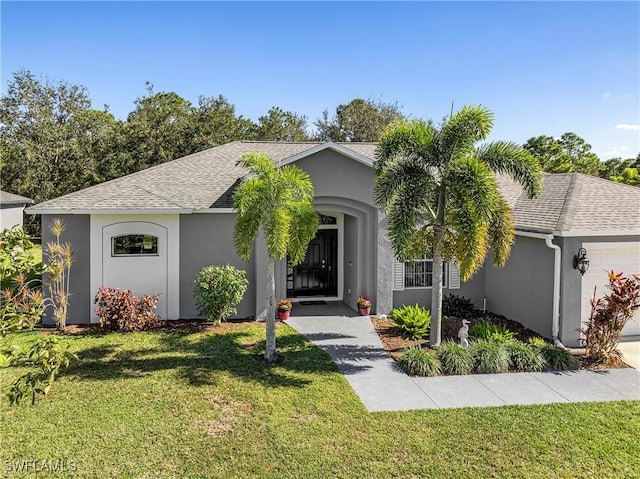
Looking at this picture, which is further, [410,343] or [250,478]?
[410,343]

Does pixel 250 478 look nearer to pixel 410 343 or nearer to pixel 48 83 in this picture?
pixel 410 343

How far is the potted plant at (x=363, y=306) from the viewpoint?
14327mm

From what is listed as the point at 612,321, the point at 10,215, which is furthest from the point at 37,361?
the point at 10,215

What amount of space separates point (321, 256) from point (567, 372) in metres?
8.92

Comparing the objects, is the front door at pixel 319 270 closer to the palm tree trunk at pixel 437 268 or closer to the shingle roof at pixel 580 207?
the palm tree trunk at pixel 437 268

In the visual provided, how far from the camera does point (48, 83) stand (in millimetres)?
38500

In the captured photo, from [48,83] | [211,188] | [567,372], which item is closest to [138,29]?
[211,188]

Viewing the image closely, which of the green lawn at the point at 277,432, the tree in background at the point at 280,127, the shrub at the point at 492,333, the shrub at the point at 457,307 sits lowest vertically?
the green lawn at the point at 277,432

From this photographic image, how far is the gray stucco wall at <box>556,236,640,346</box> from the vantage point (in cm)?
1148

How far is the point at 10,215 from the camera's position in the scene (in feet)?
90.9

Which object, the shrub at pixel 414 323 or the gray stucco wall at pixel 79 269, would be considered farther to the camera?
the gray stucco wall at pixel 79 269

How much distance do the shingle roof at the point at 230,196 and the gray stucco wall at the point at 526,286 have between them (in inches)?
29.0

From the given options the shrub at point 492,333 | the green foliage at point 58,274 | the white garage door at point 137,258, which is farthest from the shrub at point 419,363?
the green foliage at point 58,274

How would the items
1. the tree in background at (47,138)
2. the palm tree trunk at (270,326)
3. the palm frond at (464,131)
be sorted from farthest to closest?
the tree in background at (47,138)
the palm tree trunk at (270,326)
the palm frond at (464,131)
